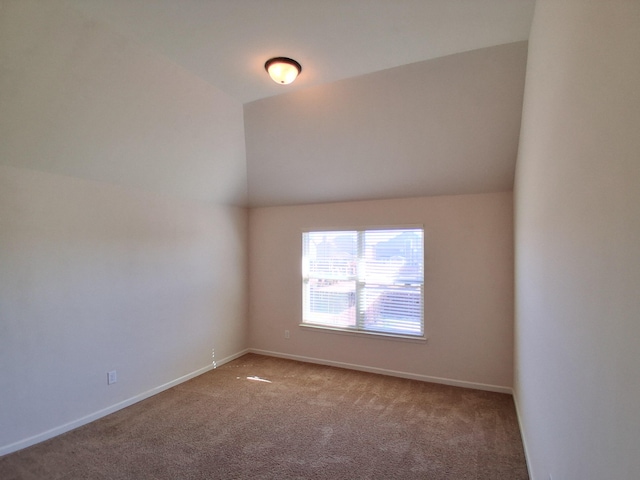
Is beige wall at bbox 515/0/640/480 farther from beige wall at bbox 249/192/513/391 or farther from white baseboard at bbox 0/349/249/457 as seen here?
white baseboard at bbox 0/349/249/457

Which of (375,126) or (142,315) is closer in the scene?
(375,126)

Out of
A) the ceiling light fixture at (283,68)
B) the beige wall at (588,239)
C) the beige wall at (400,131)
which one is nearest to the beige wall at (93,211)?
the beige wall at (400,131)

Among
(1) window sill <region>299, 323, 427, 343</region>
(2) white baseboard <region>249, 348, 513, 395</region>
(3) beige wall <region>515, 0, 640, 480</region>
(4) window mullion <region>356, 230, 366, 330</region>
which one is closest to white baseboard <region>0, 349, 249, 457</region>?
(2) white baseboard <region>249, 348, 513, 395</region>

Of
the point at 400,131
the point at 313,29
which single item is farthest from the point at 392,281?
the point at 313,29

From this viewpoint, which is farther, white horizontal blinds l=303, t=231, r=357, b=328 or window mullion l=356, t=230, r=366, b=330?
white horizontal blinds l=303, t=231, r=357, b=328

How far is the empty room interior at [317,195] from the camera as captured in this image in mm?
1031

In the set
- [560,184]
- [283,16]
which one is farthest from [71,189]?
[560,184]

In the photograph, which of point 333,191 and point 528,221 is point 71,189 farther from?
point 528,221

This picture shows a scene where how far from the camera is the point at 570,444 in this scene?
1218 millimetres

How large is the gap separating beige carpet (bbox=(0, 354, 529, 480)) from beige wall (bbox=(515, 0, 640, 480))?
0.93 metres

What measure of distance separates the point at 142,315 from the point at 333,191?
2.70 meters

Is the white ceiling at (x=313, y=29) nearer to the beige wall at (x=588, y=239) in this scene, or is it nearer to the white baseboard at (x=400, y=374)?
the beige wall at (x=588, y=239)

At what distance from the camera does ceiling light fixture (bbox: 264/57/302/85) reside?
8.18ft

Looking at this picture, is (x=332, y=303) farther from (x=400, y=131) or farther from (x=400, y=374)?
(x=400, y=131)
